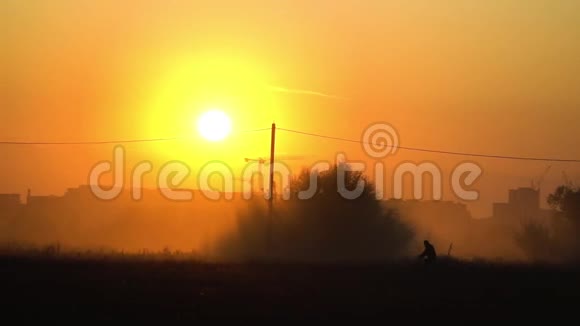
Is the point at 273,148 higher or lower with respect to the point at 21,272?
higher

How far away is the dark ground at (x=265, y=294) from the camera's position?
736 inches

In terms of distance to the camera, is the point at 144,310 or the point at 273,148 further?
the point at 273,148

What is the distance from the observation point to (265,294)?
23.0 m

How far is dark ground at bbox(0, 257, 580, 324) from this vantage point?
1869 cm

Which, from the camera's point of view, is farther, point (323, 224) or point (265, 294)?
point (323, 224)

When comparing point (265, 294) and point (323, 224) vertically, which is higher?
point (323, 224)

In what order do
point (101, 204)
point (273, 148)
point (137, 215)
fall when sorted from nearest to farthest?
point (273, 148), point (137, 215), point (101, 204)

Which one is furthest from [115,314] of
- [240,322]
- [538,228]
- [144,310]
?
[538,228]

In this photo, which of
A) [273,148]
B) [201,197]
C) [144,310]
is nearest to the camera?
[144,310]

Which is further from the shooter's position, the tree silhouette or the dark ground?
the tree silhouette

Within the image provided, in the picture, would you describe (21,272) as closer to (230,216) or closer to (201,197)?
(230,216)

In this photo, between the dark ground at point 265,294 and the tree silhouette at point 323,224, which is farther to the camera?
the tree silhouette at point 323,224

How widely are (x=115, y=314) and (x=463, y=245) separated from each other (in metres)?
86.2

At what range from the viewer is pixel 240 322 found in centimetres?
1736
